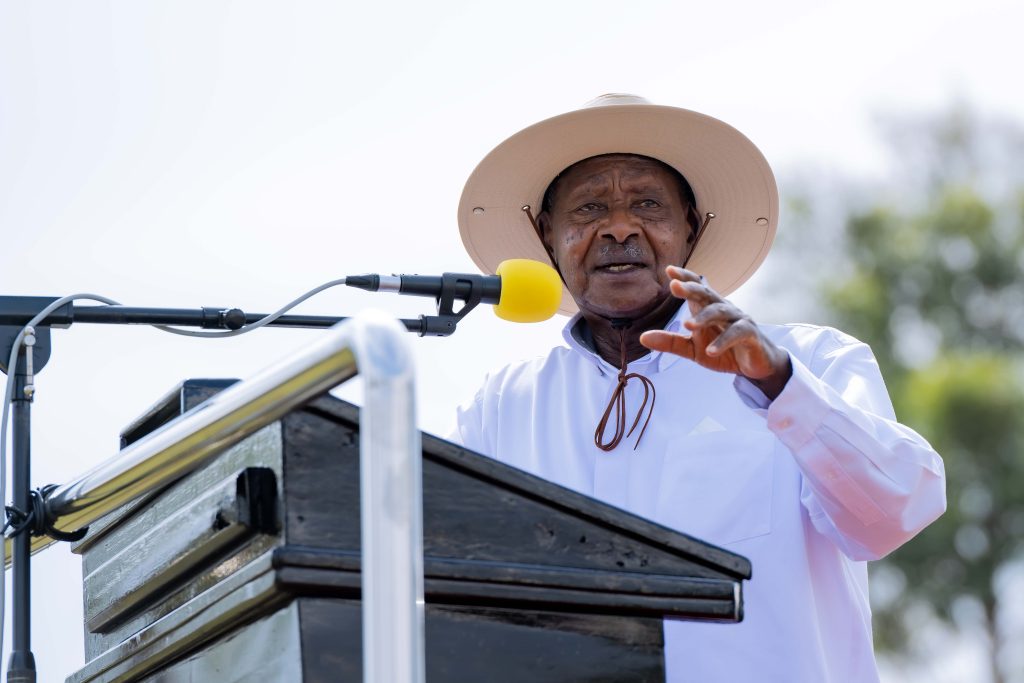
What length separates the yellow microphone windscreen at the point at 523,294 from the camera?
292 cm

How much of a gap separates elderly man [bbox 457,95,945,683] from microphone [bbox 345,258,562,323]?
0.22 metres

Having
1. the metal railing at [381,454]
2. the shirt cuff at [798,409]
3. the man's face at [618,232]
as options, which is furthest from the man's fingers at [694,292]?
the man's face at [618,232]

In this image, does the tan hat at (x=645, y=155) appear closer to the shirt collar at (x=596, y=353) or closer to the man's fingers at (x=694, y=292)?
the shirt collar at (x=596, y=353)

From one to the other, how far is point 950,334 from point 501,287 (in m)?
20.8

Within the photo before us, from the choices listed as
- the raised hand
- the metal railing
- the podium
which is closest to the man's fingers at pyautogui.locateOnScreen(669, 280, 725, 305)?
the raised hand

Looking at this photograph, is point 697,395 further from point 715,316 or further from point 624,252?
point 715,316

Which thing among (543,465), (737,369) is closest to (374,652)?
(737,369)

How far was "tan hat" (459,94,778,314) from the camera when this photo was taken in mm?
3973

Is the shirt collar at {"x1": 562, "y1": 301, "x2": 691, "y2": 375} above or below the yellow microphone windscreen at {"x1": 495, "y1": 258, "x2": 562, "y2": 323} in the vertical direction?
below

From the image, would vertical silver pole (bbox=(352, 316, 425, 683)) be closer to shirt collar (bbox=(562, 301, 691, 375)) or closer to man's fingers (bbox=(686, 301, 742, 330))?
man's fingers (bbox=(686, 301, 742, 330))

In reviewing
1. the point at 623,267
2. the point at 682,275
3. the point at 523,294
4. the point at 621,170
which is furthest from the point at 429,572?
the point at 621,170

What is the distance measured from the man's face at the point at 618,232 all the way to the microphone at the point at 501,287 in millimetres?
757

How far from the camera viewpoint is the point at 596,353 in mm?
3846

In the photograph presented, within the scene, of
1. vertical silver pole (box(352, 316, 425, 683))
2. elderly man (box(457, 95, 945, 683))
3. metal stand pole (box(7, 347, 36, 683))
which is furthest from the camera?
elderly man (box(457, 95, 945, 683))
